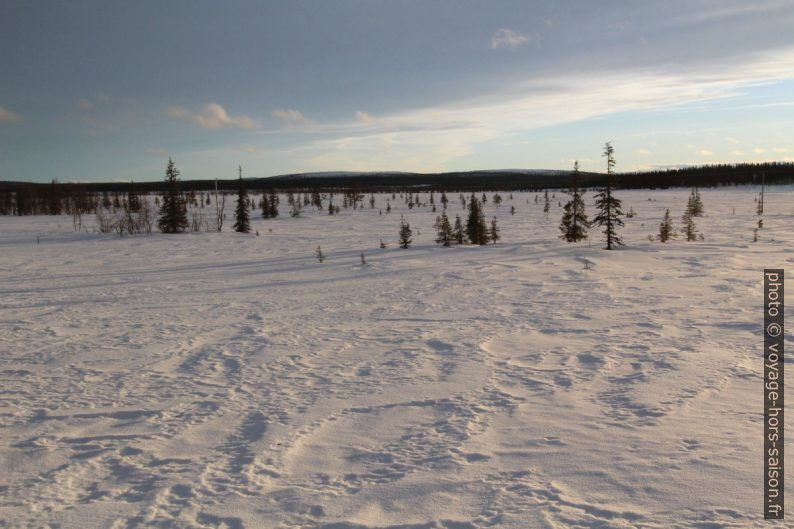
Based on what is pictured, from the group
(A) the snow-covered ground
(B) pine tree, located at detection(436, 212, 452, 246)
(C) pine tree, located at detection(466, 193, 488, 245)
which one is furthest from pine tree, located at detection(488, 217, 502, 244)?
(A) the snow-covered ground

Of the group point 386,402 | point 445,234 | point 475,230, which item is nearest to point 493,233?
point 475,230

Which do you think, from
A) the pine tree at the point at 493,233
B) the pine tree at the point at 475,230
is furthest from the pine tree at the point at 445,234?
the pine tree at the point at 493,233

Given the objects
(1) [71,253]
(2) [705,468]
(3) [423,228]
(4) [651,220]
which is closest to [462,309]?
(2) [705,468]

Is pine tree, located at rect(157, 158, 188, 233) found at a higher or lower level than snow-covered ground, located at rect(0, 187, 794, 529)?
higher

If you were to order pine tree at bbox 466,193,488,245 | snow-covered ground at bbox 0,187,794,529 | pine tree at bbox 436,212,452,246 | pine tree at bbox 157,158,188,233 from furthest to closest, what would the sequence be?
pine tree at bbox 157,158,188,233 → pine tree at bbox 466,193,488,245 → pine tree at bbox 436,212,452,246 → snow-covered ground at bbox 0,187,794,529

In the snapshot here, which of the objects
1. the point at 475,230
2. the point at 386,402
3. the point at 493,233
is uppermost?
the point at 475,230

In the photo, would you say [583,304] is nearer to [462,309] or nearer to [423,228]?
[462,309]

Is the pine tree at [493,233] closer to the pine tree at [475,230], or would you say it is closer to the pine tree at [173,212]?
the pine tree at [475,230]

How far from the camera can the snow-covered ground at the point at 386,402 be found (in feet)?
9.71

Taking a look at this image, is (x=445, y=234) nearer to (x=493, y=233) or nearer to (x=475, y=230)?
(x=475, y=230)

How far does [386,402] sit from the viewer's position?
4379mm

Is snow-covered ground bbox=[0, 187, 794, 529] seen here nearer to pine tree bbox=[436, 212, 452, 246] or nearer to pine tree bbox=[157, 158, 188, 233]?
pine tree bbox=[436, 212, 452, 246]

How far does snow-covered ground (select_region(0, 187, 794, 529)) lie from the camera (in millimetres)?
2961

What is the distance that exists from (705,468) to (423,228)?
Result: 1774 centimetres
